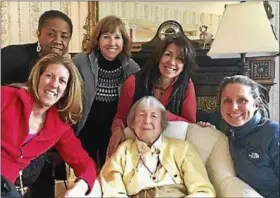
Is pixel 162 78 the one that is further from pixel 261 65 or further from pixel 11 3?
pixel 11 3

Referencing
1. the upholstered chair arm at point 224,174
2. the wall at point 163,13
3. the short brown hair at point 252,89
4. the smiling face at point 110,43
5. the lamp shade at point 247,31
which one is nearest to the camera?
the upholstered chair arm at point 224,174

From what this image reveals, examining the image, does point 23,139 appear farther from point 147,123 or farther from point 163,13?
point 163,13

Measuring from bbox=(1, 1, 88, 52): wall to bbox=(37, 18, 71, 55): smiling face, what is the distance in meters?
0.11

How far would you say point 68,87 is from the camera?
1.82 m

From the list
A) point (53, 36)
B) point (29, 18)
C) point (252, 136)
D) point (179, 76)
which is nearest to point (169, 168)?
point (252, 136)

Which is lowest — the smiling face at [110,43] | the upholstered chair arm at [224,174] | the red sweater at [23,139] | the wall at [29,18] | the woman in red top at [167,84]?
the upholstered chair arm at [224,174]

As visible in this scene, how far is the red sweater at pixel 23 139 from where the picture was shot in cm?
169

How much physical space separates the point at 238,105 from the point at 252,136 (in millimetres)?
144

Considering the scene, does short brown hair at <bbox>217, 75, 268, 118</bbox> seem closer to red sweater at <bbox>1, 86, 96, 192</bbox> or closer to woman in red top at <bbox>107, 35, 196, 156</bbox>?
woman in red top at <bbox>107, 35, 196, 156</bbox>

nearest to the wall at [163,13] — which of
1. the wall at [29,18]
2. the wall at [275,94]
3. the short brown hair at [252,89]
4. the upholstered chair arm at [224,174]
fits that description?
the wall at [29,18]

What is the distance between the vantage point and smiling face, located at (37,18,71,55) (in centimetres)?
207

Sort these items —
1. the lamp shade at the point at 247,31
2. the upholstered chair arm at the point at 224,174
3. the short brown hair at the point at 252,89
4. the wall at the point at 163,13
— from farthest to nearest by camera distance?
1. the wall at the point at 163,13
2. the lamp shade at the point at 247,31
3. the short brown hair at the point at 252,89
4. the upholstered chair arm at the point at 224,174

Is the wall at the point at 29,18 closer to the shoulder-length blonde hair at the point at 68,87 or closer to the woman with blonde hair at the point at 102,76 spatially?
the woman with blonde hair at the point at 102,76

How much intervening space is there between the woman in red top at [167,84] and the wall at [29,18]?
1.56ft
